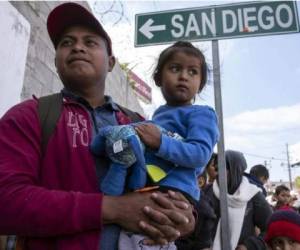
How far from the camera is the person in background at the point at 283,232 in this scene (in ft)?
9.02

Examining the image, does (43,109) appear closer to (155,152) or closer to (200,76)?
(155,152)

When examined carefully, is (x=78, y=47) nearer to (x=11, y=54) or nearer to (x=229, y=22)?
(x=11, y=54)

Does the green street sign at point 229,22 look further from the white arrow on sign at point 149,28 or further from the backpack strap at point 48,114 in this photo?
the backpack strap at point 48,114

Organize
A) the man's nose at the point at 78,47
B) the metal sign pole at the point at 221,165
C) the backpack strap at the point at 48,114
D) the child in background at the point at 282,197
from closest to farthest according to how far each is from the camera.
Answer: the backpack strap at the point at 48,114
the man's nose at the point at 78,47
the metal sign pole at the point at 221,165
the child in background at the point at 282,197

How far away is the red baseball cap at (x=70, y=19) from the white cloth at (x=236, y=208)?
1869mm

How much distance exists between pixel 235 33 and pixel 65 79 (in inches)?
66.1

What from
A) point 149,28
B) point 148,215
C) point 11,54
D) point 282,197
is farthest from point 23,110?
point 282,197

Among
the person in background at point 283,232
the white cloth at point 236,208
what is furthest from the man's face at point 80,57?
the person in background at point 283,232

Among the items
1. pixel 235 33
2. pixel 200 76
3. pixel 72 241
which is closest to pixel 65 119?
pixel 72 241

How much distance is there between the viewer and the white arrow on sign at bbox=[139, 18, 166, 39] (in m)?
2.95

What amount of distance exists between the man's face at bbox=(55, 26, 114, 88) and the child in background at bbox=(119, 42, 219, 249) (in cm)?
35

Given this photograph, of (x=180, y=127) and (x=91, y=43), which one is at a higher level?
(x=91, y=43)

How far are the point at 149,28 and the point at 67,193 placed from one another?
2108 millimetres

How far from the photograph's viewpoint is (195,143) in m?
1.40
